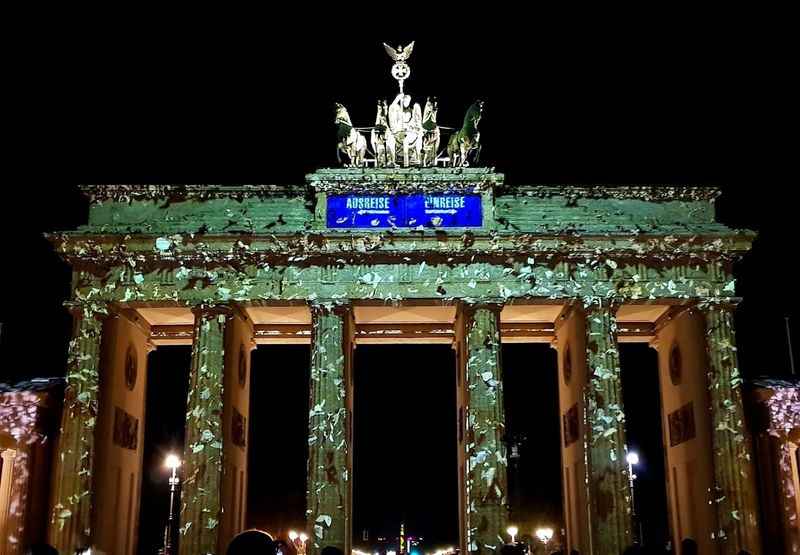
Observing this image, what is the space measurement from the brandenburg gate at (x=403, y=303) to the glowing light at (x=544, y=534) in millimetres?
18219

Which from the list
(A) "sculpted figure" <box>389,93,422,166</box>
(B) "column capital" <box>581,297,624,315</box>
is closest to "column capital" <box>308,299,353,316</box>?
(A) "sculpted figure" <box>389,93,422,166</box>

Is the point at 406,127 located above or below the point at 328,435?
above

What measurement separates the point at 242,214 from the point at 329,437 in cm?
810

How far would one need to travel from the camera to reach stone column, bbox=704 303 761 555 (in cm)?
2604

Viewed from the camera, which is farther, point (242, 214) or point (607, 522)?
point (242, 214)

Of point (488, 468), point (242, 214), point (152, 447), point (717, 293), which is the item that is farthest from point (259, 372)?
point (717, 293)

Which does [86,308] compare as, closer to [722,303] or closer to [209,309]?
[209,309]

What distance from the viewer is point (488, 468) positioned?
26.6 meters

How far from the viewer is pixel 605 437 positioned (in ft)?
88.5

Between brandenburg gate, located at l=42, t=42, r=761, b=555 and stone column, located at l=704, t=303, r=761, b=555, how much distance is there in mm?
63

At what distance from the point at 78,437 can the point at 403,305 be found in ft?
36.2

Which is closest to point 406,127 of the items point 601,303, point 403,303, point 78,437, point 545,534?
point 403,303

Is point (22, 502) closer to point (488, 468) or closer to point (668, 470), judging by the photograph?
point (488, 468)

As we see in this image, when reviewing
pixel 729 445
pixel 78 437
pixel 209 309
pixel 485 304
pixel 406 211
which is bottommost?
pixel 729 445
